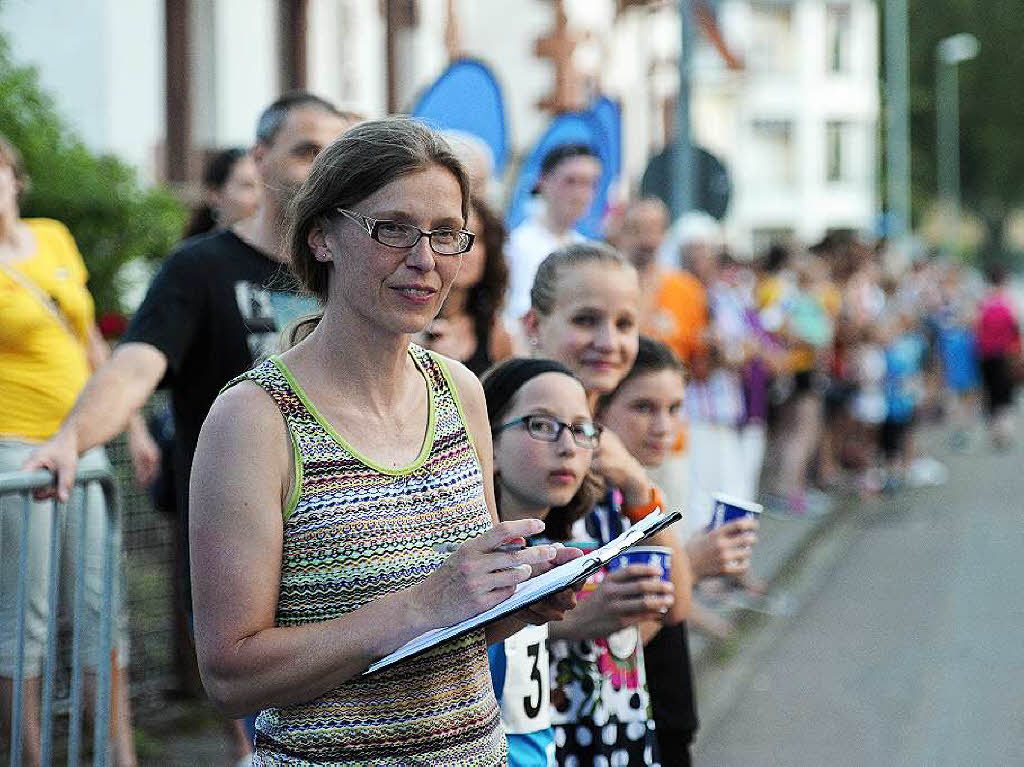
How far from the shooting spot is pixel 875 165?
6975 cm

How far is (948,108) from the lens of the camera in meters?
68.3

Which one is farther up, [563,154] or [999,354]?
[563,154]

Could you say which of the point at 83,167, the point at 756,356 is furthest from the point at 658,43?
the point at 83,167

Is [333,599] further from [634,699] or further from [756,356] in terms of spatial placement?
[756,356]

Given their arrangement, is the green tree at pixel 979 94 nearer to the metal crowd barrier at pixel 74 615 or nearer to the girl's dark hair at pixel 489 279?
the girl's dark hair at pixel 489 279

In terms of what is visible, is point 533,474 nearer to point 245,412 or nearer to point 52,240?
point 245,412

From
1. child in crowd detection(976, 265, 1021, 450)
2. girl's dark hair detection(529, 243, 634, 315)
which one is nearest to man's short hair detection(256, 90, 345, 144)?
girl's dark hair detection(529, 243, 634, 315)

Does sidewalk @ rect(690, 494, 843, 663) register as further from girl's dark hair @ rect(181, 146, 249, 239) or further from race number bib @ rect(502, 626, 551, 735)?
race number bib @ rect(502, 626, 551, 735)

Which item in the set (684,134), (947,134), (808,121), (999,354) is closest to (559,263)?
(684,134)

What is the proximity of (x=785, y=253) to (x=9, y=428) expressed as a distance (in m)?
11.2

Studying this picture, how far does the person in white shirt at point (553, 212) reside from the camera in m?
6.89

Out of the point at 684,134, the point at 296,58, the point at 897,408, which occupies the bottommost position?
the point at 897,408

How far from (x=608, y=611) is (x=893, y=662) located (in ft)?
17.4

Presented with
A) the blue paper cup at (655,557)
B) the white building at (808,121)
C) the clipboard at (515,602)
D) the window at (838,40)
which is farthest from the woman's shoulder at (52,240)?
the window at (838,40)
